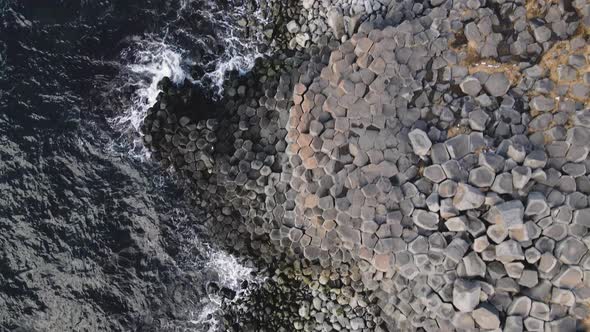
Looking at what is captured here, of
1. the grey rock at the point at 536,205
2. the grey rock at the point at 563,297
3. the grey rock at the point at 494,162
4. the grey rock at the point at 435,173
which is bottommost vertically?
the grey rock at the point at 563,297

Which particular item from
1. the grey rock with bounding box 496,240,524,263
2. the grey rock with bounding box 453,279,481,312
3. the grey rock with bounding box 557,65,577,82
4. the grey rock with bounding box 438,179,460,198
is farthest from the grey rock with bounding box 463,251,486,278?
the grey rock with bounding box 557,65,577,82

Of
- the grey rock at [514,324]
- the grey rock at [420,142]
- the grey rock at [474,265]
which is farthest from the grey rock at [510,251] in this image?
the grey rock at [420,142]

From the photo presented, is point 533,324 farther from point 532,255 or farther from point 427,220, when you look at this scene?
point 427,220

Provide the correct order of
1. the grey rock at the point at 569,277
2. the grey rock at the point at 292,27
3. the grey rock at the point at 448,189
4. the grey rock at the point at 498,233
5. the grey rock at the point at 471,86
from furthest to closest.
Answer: the grey rock at the point at 292,27, the grey rock at the point at 471,86, the grey rock at the point at 448,189, the grey rock at the point at 498,233, the grey rock at the point at 569,277

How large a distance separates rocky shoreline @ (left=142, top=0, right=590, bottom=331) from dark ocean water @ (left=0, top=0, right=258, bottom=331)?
0.72 metres

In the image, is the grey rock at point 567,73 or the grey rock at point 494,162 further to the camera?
the grey rock at point 567,73

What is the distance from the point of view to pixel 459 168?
Result: 27.1 ft

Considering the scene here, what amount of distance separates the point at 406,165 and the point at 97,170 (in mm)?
6389

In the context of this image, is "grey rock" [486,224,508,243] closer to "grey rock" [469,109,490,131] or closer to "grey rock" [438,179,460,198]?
"grey rock" [438,179,460,198]

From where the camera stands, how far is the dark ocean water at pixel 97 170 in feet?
33.4

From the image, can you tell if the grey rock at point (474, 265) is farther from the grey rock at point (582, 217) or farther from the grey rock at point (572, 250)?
the grey rock at point (582, 217)

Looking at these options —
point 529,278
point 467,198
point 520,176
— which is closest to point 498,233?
point 467,198

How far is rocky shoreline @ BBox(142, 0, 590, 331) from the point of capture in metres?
7.89

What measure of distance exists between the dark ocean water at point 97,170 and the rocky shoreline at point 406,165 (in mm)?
723
